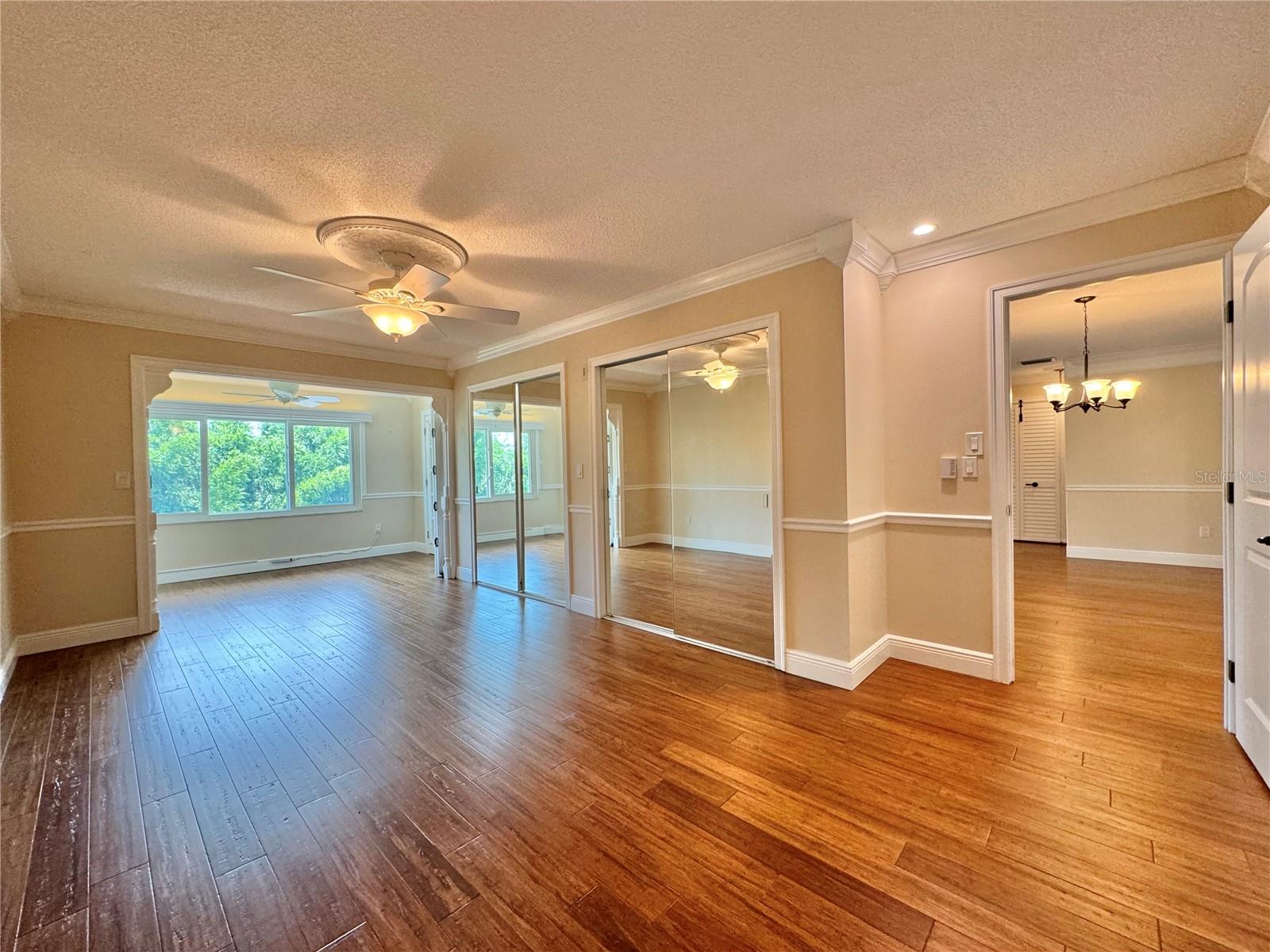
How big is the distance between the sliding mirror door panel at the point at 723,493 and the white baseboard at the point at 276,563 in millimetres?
5188

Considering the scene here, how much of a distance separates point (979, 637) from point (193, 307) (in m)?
6.01

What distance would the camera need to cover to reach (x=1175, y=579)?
5.00 metres

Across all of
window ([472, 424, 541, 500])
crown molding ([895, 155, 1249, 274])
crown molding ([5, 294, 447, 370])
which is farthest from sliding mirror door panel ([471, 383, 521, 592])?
crown molding ([895, 155, 1249, 274])

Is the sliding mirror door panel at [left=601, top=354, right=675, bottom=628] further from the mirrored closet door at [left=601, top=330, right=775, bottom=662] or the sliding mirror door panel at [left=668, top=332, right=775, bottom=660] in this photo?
the sliding mirror door panel at [left=668, top=332, right=775, bottom=660]

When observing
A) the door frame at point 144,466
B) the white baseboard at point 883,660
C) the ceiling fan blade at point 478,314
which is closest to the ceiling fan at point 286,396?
the door frame at point 144,466

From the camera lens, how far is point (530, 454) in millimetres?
5203

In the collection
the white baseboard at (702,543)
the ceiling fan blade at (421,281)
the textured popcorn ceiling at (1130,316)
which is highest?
the textured popcorn ceiling at (1130,316)

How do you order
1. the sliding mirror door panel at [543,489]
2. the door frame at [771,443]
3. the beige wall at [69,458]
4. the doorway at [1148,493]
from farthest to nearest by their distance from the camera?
the sliding mirror door panel at [543,489]
the beige wall at [69,458]
the door frame at [771,443]
the doorway at [1148,493]

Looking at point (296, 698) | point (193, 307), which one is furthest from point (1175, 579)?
point (193, 307)

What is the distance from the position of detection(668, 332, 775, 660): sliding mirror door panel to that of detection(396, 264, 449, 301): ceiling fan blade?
1.75 metres

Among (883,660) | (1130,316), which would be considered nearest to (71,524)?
(883,660)

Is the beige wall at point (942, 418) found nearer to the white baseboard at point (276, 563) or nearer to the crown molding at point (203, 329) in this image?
the crown molding at point (203, 329)

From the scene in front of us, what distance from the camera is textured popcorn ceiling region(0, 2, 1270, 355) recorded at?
1.41 m

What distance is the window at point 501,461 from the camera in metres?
5.16
